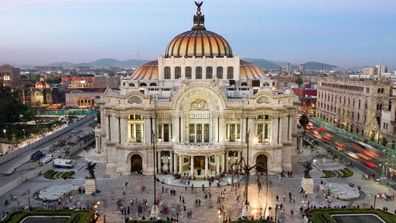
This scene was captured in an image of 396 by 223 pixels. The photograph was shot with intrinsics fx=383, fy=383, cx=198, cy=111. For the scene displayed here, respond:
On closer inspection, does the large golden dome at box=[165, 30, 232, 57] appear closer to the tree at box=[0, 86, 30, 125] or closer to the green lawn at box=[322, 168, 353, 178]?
the green lawn at box=[322, 168, 353, 178]

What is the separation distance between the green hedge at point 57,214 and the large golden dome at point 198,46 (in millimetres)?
45243

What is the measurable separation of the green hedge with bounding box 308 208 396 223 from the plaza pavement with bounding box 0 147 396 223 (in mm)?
2121

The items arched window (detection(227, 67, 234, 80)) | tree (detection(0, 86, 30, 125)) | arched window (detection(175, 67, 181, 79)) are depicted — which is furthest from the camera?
tree (detection(0, 86, 30, 125))

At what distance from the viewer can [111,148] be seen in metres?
75.0

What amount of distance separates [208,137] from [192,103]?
7.34 m

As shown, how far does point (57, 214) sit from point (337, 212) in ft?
124

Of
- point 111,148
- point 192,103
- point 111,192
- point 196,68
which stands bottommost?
point 111,192

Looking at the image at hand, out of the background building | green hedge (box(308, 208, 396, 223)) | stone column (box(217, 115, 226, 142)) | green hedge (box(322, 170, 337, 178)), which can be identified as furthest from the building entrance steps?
the background building

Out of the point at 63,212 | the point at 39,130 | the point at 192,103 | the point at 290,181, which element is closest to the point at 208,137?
the point at 192,103

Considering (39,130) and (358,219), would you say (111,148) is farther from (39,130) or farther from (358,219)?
(39,130)

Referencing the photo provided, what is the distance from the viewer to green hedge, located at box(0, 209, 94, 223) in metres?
48.5

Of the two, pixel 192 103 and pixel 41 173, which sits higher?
pixel 192 103

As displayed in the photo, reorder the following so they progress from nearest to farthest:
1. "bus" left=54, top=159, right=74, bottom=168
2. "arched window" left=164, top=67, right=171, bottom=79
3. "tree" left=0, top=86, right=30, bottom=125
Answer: "bus" left=54, top=159, right=74, bottom=168, "arched window" left=164, top=67, right=171, bottom=79, "tree" left=0, top=86, right=30, bottom=125

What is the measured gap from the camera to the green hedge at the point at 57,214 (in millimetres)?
48531
